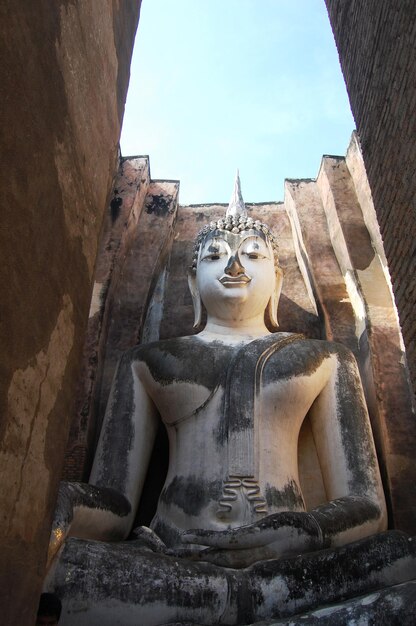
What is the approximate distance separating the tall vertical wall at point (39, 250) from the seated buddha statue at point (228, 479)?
1027mm

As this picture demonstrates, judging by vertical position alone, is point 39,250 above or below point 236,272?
below

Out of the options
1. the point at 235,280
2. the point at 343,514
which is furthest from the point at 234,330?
the point at 343,514

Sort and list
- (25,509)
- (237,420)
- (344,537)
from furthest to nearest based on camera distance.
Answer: (237,420), (344,537), (25,509)

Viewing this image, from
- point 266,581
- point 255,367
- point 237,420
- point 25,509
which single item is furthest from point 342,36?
point 25,509

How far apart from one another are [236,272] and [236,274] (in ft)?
0.06

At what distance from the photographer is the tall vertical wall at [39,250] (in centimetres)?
161

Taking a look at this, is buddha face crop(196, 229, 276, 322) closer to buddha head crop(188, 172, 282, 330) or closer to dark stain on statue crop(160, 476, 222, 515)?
buddha head crop(188, 172, 282, 330)

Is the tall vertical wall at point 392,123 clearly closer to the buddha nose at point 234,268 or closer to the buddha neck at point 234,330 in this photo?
the buddha nose at point 234,268

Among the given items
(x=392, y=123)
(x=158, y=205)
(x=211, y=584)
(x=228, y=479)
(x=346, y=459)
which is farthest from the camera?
(x=158, y=205)

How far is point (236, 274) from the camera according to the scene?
554cm

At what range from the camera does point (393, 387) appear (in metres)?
5.25

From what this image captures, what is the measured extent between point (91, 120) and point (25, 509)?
1347 millimetres

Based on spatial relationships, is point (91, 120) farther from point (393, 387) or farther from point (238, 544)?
point (393, 387)

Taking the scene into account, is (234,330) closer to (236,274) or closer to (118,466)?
(236,274)
